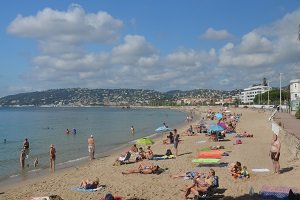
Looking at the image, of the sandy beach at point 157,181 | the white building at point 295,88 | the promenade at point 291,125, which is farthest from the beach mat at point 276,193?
the white building at point 295,88

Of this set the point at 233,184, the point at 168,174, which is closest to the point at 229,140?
the point at 168,174

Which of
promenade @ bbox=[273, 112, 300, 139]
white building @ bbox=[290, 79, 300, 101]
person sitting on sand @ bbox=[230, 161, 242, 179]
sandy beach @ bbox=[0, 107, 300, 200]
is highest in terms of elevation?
white building @ bbox=[290, 79, 300, 101]

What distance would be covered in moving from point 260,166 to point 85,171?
Result: 26.3 feet

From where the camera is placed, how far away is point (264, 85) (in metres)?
182

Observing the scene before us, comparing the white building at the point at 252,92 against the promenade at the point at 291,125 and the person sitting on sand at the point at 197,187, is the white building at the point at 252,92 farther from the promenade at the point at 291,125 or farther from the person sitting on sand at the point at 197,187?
A: the person sitting on sand at the point at 197,187

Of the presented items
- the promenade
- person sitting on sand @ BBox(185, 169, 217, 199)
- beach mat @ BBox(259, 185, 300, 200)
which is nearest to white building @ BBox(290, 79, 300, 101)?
the promenade

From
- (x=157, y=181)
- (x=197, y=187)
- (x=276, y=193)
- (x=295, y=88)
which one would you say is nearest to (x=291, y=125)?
(x=157, y=181)

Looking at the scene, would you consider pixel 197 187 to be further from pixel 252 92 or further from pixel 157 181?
pixel 252 92

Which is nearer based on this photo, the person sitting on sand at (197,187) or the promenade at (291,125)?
the person sitting on sand at (197,187)

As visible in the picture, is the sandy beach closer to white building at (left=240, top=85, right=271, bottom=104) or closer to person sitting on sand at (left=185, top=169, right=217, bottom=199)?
person sitting on sand at (left=185, top=169, right=217, bottom=199)

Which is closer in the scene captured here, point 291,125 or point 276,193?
point 276,193

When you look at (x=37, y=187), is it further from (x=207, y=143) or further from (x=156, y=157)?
(x=207, y=143)

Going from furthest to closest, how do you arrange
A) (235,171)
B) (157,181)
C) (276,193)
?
(157,181) → (235,171) → (276,193)

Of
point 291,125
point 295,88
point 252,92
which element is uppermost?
point 252,92
